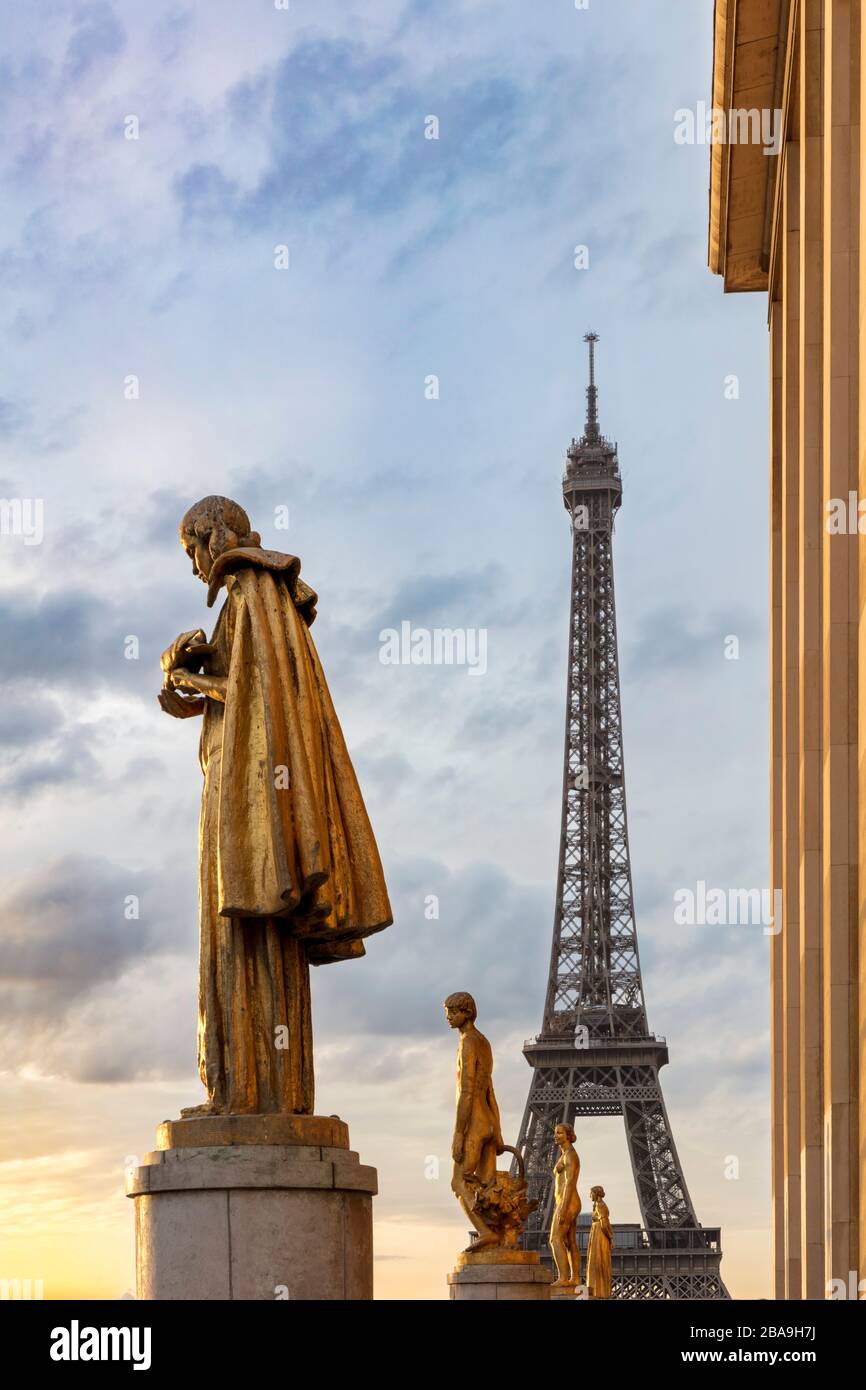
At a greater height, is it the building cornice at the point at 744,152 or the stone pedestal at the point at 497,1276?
the building cornice at the point at 744,152

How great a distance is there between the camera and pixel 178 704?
405 inches

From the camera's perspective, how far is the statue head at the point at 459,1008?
22234 mm

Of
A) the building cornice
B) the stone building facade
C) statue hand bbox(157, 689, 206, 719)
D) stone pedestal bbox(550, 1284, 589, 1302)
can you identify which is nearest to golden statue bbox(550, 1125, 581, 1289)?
stone pedestal bbox(550, 1284, 589, 1302)

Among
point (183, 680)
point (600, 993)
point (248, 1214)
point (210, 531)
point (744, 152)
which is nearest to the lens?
point (248, 1214)

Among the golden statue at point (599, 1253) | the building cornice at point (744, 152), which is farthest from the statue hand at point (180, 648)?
the golden statue at point (599, 1253)

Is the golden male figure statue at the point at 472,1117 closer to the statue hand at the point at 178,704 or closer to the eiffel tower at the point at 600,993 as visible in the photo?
the statue hand at the point at 178,704

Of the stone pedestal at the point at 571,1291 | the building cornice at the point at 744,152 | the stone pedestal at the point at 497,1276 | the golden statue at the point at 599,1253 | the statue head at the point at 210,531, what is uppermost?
the building cornice at the point at 744,152

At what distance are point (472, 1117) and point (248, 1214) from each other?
14.2 meters

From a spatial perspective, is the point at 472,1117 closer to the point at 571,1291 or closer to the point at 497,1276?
the point at 497,1276

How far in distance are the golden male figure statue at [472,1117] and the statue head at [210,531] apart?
12.4 m

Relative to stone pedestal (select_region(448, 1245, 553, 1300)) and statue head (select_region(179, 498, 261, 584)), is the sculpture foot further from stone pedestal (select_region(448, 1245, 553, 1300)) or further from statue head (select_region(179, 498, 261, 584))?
→ statue head (select_region(179, 498, 261, 584))

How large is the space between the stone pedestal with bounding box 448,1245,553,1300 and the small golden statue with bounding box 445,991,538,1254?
220 millimetres

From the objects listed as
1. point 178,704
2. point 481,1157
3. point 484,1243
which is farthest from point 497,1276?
point 178,704
